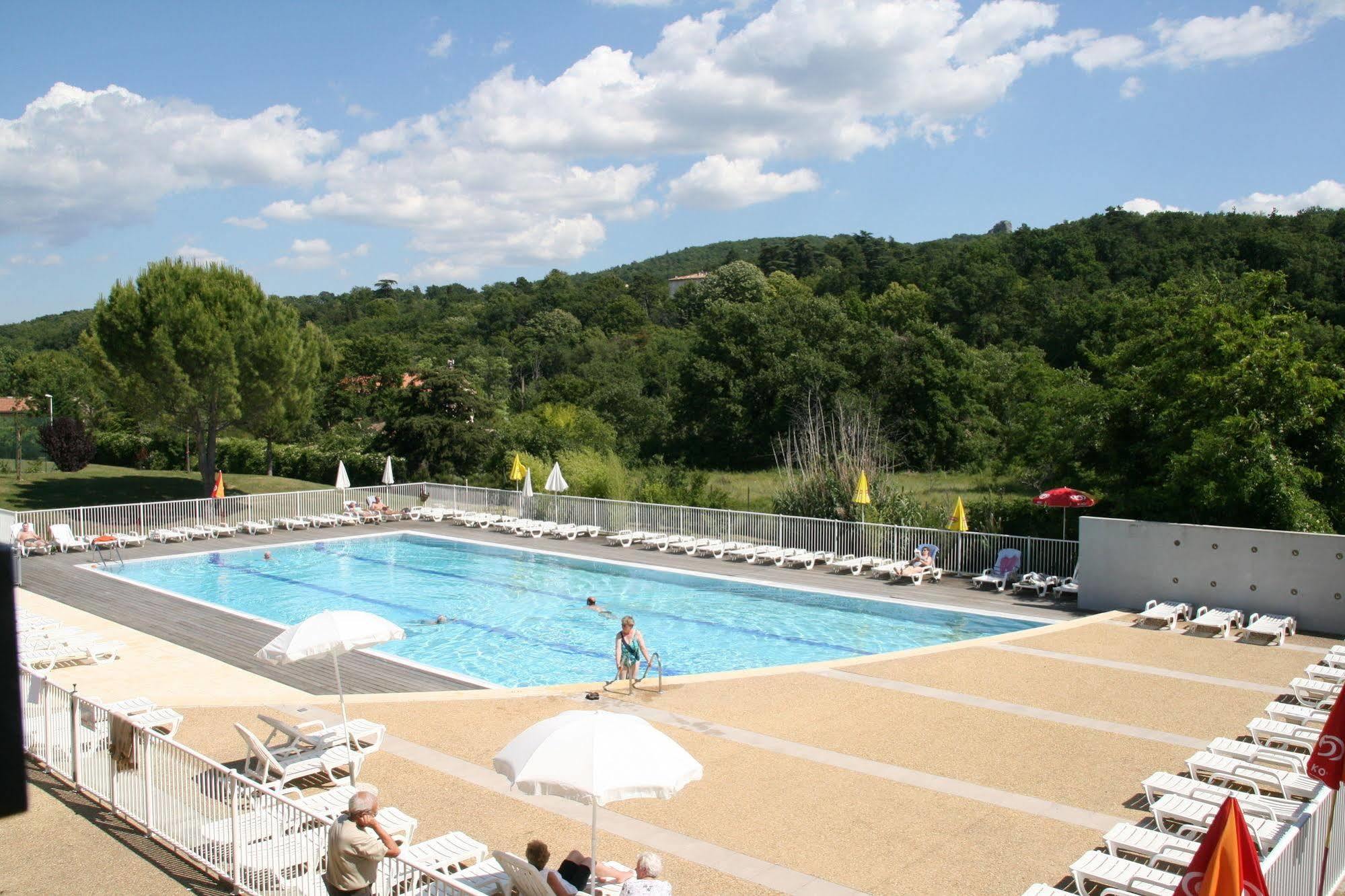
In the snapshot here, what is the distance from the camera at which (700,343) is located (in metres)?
50.3

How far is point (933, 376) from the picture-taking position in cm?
4262

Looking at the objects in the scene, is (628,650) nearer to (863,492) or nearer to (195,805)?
(195,805)

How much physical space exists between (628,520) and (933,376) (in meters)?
21.3

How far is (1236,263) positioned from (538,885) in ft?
184

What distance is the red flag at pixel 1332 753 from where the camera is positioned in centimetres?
654

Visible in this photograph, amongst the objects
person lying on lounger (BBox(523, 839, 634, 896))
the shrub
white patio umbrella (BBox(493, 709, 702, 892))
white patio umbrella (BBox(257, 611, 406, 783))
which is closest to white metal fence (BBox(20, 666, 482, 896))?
person lying on lounger (BBox(523, 839, 634, 896))

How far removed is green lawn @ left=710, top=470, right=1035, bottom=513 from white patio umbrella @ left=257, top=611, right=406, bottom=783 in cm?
1735

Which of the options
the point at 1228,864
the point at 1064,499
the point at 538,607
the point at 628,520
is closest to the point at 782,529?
the point at 628,520

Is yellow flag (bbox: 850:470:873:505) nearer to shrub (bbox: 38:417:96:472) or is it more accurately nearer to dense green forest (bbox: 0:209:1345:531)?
dense green forest (bbox: 0:209:1345:531)

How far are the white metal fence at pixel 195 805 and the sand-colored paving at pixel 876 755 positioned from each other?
135cm

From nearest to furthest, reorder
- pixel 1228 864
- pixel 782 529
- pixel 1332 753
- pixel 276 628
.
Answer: pixel 1228 864
pixel 1332 753
pixel 276 628
pixel 782 529

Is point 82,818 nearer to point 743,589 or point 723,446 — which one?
point 743,589

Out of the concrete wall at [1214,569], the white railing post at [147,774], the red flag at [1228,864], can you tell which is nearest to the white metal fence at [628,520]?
the concrete wall at [1214,569]

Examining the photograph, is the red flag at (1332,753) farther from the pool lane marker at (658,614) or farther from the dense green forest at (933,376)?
the dense green forest at (933,376)
